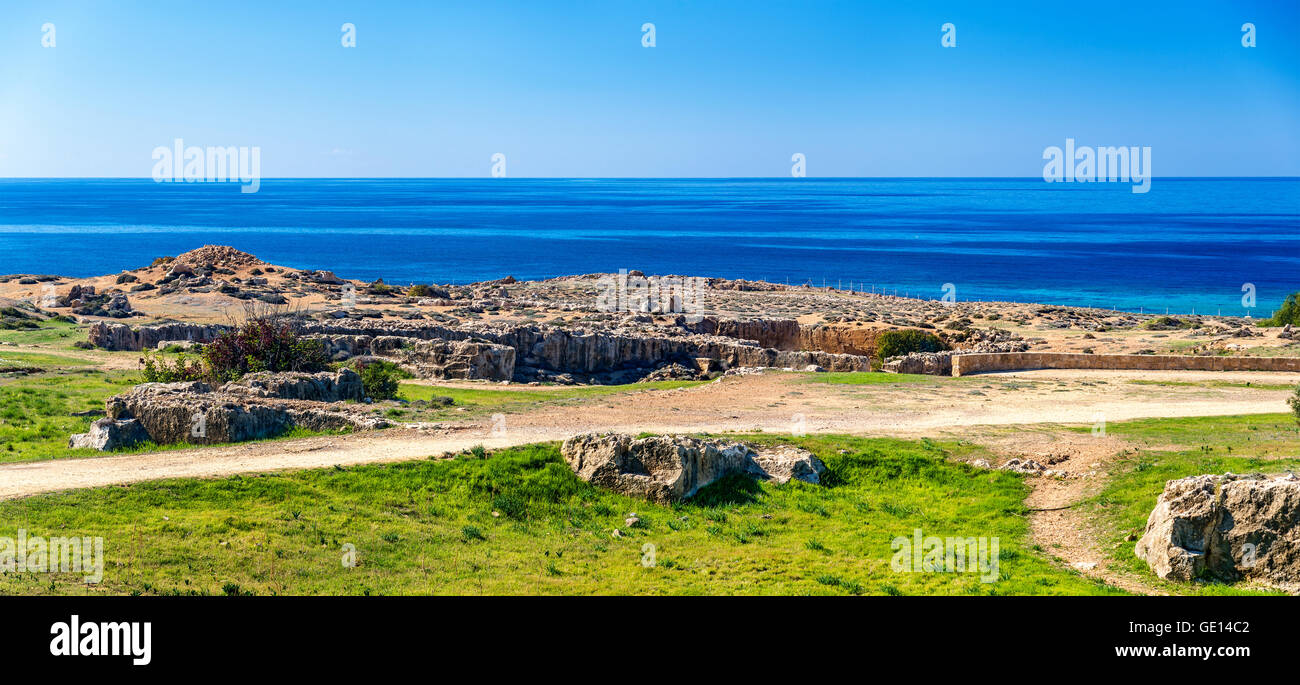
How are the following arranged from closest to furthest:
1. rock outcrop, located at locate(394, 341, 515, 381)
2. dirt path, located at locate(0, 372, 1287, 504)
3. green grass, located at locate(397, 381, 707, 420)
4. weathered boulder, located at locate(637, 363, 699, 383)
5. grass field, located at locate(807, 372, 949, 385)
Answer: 1. dirt path, located at locate(0, 372, 1287, 504)
2. green grass, located at locate(397, 381, 707, 420)
3. grass field, located at locate(807, 372, 949, 385)
4. rock outcrop, located at locate(394, 341, 515, 381)
5. weathered boulder, located at locate(637, 363, 699, 383)

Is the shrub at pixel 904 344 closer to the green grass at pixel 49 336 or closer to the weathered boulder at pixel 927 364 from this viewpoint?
the weathered boulder at pixel 927 364

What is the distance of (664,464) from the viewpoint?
21312 mm

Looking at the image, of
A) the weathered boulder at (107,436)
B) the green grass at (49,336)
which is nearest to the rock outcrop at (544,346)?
the green grass at (49,336)

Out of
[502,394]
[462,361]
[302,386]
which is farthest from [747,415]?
[462,361]

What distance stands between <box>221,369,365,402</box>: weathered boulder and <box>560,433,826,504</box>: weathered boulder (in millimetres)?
9417

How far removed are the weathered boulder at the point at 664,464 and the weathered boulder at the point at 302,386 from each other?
942cm

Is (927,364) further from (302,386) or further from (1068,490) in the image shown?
(302,386)

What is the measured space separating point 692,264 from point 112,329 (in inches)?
3696

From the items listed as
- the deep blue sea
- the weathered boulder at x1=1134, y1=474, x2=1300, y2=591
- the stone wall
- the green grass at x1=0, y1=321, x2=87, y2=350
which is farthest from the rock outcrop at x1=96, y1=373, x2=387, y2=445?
the deep blue sea

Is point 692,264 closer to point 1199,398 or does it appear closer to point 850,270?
point 850,270

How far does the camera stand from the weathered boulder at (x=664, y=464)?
69.2 ft

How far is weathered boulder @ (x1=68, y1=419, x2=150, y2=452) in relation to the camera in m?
22.2

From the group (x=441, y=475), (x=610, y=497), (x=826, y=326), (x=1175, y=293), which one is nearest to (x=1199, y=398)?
(x=610, y=497)

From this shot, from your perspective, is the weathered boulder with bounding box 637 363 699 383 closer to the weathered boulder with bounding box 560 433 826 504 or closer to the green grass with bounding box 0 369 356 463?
the green grass with bounding box 0 369 356 463
